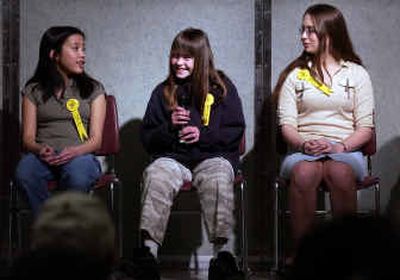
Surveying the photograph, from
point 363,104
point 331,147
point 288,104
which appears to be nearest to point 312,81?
point 288,104

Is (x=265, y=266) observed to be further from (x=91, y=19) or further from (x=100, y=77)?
(x=91, y=19)

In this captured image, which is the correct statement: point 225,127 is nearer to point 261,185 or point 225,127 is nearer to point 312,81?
point 312,81

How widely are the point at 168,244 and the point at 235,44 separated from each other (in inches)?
44.3

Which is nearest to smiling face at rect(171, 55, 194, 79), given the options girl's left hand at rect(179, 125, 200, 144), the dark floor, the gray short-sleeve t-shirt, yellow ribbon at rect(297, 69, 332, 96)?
girl's left hand at rect(179, 125, 200, 144)

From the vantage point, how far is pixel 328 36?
3.48 m

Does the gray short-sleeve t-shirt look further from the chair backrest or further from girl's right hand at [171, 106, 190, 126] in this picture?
girl's right hand at [171, 106, 190, 126]

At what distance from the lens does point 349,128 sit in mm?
3469

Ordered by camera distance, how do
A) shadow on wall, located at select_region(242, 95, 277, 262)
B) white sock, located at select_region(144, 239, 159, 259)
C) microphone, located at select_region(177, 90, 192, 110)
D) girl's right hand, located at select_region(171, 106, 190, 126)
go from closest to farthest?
white sock, located at select_region(144, 239, 159, 259) < girl's right hand, located at select_region(171, 106, 190, 126) < microphone, located at select_region(177, 90, 192, 110) < shadow on wall, located at select_region(242, 95, 277, 262)

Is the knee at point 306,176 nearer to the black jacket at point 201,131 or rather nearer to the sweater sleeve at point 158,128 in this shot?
the black jacket at point 201,131

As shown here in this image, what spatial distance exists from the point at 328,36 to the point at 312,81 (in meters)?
0.22

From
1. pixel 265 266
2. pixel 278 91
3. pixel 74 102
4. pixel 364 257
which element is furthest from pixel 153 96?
pixel 364 257

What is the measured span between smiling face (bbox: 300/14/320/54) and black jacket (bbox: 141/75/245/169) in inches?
16.1

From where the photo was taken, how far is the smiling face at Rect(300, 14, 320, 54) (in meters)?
3.47

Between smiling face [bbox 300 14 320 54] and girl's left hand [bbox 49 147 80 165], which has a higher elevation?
smiling face [bbox 300 14 320 54]
